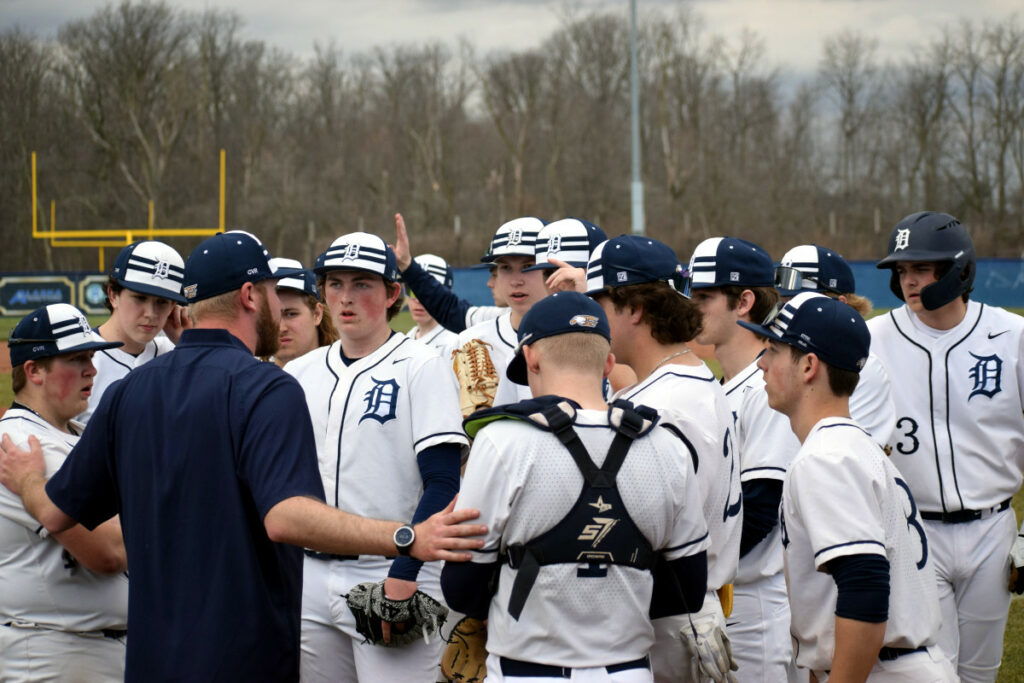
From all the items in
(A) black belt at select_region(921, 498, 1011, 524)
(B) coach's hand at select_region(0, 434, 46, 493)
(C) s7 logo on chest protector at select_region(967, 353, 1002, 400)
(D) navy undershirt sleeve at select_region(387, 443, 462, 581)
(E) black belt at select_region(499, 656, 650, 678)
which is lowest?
(A) black belt at select_region(921, 498, 1011, 524)

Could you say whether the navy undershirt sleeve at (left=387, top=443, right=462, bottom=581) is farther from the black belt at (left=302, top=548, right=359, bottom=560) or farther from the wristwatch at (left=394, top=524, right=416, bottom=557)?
the wristwatch at (left=394, top=524, right=416, bottom=557)

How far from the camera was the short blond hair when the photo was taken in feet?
9.71

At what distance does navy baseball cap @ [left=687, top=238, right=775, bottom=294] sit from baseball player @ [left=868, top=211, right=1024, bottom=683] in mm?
969

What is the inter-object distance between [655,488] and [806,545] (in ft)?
1.99

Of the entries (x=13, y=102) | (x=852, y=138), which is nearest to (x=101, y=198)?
(x=13, y=102)

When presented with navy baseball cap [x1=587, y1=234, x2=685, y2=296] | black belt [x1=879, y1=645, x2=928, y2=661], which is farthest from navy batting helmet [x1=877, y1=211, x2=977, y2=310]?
black belt [x1=879, y1=645, x2=928, y2=661]

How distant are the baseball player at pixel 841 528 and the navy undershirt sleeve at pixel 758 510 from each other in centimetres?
58

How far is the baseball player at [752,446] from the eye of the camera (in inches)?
150

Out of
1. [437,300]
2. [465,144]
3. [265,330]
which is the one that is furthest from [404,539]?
[465,144]

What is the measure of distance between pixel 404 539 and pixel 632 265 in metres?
1.26

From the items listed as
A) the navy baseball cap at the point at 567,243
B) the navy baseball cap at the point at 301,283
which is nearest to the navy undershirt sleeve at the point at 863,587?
the navy baseball cap at the point at 567,243

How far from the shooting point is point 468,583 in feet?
9.39

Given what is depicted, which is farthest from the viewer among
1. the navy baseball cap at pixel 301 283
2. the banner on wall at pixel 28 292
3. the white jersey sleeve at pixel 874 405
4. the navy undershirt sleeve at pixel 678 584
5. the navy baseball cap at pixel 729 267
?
the banner on wall at pixel 28 292

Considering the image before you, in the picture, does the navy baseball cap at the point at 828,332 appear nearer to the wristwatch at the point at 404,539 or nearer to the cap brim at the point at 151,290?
the wristwatch at the point at 404,539
